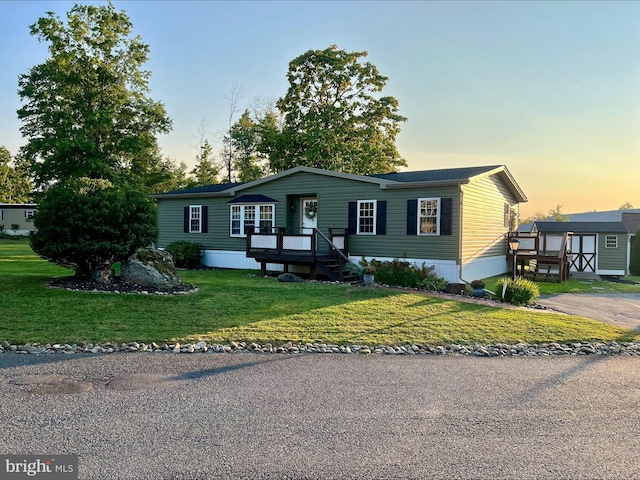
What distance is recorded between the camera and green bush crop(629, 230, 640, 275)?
91.5ft

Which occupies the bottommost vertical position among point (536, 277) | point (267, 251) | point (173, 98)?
point (536, 277)

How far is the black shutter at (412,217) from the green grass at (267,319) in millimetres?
4291

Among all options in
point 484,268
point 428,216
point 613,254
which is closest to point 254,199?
point 428,216

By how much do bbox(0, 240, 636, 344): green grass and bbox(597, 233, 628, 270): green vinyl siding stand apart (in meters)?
17.3

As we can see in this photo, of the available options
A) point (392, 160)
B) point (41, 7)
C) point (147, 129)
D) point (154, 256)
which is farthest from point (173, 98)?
point (154, 256)

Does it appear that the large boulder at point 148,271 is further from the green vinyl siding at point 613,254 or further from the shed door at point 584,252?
the green vinyl siding at point 613,254

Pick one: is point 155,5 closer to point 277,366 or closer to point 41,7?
point 277,366

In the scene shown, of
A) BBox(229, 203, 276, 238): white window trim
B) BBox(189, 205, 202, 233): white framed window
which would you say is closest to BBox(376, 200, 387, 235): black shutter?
BBox(229, 203, 276, 238): white window trim

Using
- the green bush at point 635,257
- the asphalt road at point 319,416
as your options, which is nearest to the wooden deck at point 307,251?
the asphalt road at point 319,416

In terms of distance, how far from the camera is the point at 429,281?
13.7 metres

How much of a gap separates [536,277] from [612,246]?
28.7 ft

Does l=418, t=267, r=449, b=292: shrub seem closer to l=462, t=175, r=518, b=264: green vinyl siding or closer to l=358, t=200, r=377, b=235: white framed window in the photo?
l=462, t=175, r=518, b=264: green vinyl siding

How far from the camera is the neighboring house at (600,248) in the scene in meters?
24.0

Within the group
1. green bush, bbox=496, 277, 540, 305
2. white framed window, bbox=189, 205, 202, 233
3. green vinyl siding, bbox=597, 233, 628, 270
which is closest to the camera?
green bush, bbox=496, 277, 540, 305
